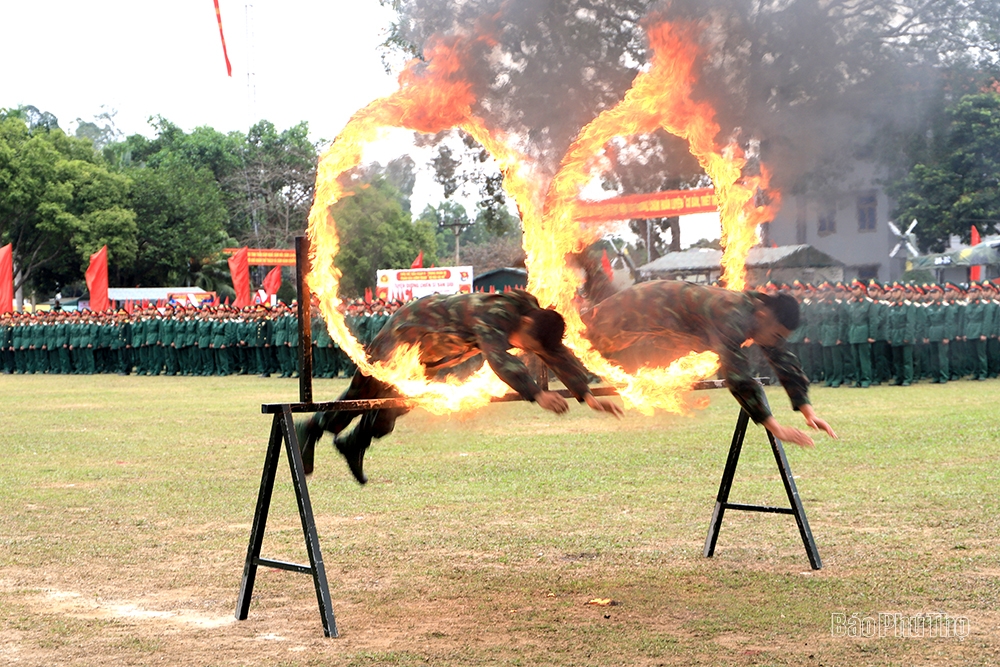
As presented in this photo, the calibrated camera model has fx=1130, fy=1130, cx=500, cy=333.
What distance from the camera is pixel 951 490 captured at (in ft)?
29.1

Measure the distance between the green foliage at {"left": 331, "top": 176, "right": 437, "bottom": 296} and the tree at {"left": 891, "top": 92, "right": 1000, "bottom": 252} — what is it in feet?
67.9

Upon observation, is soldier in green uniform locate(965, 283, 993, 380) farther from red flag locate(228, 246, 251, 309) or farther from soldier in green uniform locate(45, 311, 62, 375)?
soldier in green uniform locate(45, 311, 62, 375)

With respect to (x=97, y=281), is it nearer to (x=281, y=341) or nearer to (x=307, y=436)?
(x=281, y=341)

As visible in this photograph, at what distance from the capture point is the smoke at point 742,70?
23.1 ft

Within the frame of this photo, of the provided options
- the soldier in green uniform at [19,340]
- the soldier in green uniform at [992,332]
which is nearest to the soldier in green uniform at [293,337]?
the soldier in green uniform at [19,340]

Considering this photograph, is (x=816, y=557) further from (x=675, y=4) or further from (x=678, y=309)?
(x=675, y=4)

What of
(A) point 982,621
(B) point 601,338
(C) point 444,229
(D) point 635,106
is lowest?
(A) point 982,621

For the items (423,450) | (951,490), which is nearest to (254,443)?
(423,450)

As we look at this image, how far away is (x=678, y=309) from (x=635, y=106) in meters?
1.46

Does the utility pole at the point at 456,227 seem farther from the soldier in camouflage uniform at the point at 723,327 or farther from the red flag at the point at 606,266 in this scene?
the soldier in camouflage uniform at the point at 723,327

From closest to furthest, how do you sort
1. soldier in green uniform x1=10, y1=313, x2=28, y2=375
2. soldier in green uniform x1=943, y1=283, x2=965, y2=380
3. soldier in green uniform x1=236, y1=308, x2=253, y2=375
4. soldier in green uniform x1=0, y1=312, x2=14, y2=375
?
soldier in green uniform x1=943, y1=283, x2=965, y2=380, soldier in green uniform x1=236, y1=308, x2=253, y2=375, soldier in green uniform x1=10, y1=313, x2=28, y2=375, soldier in green uniform x1=0, y1=312, x2=14, y2=375

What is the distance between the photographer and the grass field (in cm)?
519

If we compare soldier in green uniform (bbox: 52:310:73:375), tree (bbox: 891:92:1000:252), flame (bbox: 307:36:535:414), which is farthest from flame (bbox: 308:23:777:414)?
soldier in green uniform (bbox: 52:310:73:375)

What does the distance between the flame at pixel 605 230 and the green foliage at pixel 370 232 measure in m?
0.70
